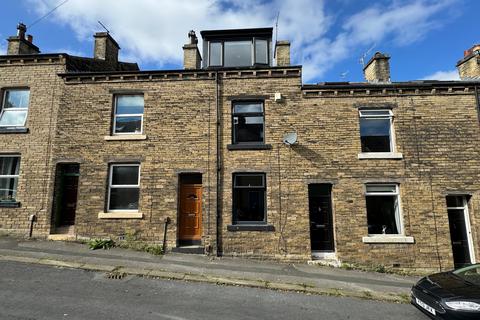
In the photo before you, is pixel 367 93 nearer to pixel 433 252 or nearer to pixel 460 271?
pixel 433 252

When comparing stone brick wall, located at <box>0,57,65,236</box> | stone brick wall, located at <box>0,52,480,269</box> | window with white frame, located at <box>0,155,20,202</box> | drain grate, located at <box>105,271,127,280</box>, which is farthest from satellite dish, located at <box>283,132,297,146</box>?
window with white frame, located at <box>0,155,20,202</box>

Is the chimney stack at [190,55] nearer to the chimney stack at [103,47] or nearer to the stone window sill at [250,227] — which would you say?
the chimney stack at [103,47]

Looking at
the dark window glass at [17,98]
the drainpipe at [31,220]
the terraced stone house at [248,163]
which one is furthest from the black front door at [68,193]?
the dark window glass at [17,98]

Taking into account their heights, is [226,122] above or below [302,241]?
above

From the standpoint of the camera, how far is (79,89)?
39.6ft

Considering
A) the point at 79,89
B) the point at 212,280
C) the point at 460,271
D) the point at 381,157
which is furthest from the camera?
the point at 79,89

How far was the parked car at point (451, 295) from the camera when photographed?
5.50m

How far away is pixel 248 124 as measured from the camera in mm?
11703

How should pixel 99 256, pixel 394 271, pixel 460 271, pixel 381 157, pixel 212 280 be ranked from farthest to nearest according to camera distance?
pixel 381 157, pixel 394 271, pixel 99 256, pixel 212 280, pixel 460 271

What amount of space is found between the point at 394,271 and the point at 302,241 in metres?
3.15

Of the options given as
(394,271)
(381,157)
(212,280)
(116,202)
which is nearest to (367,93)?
(381,157)

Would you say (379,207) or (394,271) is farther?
(379,207)

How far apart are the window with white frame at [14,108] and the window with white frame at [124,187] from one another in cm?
428

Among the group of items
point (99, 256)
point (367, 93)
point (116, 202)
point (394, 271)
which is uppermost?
point (367, 93)
